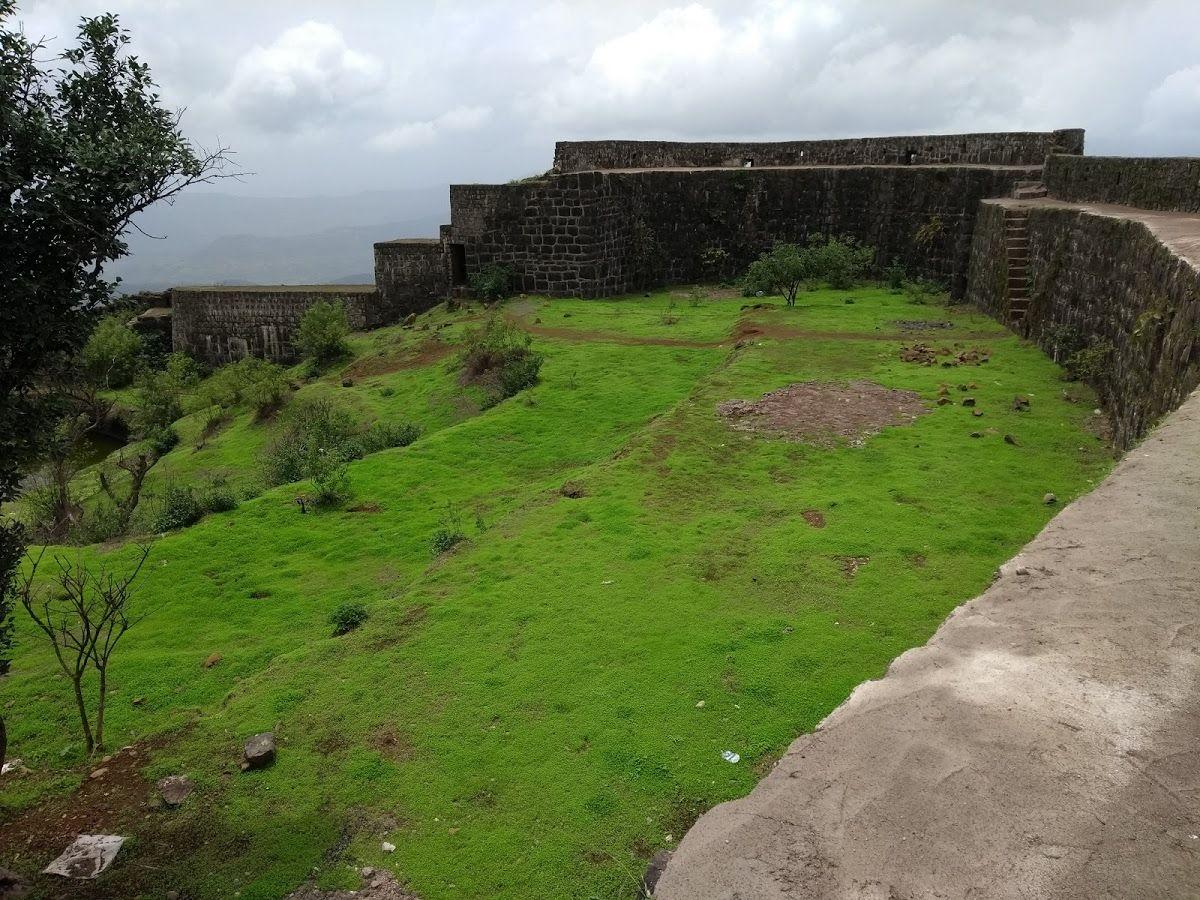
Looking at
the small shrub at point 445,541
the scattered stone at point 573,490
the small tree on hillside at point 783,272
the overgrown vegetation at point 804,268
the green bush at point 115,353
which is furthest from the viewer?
the green bush at point 115,353

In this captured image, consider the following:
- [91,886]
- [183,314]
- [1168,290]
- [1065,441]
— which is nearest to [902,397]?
[1065,441]

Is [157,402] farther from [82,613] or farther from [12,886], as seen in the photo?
[12,886]

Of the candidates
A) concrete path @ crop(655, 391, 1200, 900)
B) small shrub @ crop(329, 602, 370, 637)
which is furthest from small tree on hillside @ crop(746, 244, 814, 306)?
concrete path @ crop(655, 391, 1200, 900)

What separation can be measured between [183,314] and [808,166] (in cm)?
1881

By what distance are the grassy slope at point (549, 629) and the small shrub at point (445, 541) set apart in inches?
7.3

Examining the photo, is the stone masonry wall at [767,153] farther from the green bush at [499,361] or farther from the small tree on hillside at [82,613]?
the small tree on hillside at [82,613]

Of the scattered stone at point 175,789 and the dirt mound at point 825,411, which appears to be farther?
the dirt mound at point 825,411

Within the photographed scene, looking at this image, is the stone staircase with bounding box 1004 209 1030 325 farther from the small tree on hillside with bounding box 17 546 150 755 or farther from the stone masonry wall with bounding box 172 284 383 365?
the stone masonry wall with bounding box 172 284 383 365

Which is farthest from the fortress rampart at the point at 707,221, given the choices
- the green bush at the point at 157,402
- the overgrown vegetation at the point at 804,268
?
the green bush at the point at 157,402

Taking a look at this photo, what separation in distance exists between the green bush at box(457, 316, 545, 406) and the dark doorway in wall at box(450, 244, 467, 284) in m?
6.66

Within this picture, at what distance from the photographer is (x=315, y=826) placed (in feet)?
18.2

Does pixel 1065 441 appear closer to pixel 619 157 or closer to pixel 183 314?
pixel 619 157

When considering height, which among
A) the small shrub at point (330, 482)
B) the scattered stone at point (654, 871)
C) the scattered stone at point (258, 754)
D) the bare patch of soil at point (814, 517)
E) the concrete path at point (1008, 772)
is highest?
the concrete path at point (1008, 772)

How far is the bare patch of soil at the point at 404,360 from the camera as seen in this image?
19062 mm
